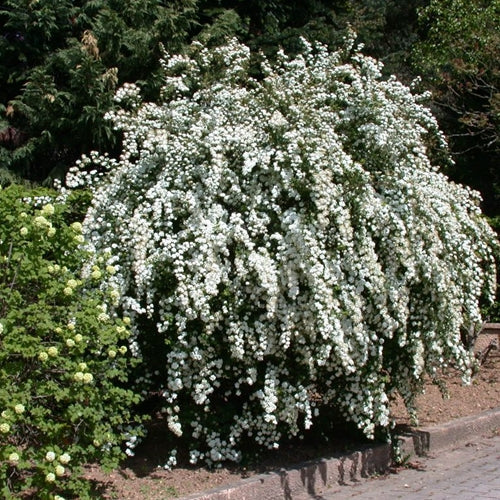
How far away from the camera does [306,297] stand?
607 centimetres

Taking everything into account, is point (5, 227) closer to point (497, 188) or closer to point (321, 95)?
point (321, 95)

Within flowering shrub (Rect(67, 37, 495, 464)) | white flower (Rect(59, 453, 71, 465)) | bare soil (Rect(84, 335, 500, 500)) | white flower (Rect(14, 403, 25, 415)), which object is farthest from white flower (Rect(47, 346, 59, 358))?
bare soil (Rect(84, 335, 500, 500))

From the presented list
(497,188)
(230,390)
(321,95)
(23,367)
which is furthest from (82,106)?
(497,188)

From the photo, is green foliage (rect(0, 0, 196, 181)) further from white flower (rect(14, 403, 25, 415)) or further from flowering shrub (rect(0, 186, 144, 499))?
white flower (rect(14, 403, 25, 415))

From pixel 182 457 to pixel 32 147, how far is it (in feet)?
17.3

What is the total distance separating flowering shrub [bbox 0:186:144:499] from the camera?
15.6 feet

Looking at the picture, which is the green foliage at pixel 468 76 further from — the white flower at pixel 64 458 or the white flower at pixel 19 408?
the white flower at pixel 19 408

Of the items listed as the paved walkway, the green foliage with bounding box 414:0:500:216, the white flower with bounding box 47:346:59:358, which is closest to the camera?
the white flower with bounding box 47:346:59:358

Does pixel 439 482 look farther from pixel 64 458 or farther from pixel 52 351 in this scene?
pixel 52 351

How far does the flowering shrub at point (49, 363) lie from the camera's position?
15.6ft

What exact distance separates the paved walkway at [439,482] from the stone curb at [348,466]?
0.10 meters

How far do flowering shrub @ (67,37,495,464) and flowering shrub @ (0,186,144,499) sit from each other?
2.23ft

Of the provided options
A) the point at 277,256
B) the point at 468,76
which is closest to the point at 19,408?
the point at 277,256

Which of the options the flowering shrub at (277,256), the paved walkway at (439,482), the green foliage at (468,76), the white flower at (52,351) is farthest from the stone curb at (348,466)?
the green foliage at (468,76)
